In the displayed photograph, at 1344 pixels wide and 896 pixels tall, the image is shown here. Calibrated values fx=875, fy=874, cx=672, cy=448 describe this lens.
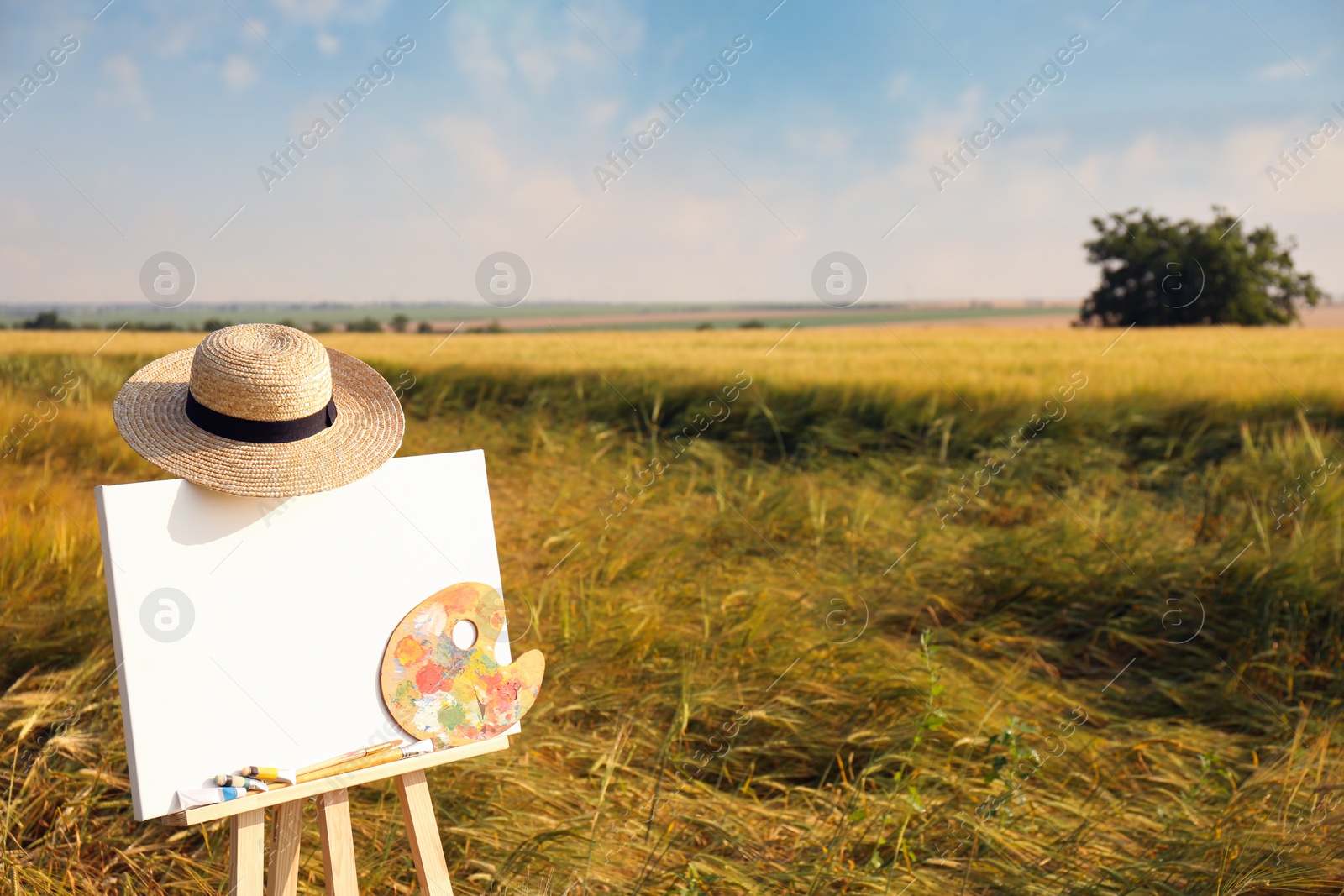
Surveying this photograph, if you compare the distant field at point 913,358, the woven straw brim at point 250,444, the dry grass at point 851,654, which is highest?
the distant field at point 913,358

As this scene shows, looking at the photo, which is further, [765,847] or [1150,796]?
[1150,796]

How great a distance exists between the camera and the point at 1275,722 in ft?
8.79

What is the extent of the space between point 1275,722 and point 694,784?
1881 mm

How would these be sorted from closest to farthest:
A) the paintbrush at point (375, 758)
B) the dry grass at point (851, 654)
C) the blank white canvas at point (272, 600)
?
the blank white canvas at point (272, 600) < the paintbrush at point (375, 758) < the dry grass at point (851, 654)

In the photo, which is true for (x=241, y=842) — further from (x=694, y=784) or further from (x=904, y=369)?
(x=904, y=369)

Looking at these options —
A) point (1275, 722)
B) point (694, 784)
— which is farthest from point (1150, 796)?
point (694, 784)

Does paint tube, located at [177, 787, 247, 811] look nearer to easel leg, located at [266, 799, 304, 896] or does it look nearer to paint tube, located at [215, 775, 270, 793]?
paint tube, located at [215, 775, 270, 793]

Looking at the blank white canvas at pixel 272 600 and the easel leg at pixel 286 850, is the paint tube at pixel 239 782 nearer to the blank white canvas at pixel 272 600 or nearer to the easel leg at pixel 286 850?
the blank white canvas at pixel 272 600

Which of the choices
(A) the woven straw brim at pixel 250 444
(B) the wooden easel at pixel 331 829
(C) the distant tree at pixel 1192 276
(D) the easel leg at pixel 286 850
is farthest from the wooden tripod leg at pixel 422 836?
(C) the distant tree at pixel 1192 276

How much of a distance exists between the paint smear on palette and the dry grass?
0.39 m

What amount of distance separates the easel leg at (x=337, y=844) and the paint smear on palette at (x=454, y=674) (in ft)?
0.55

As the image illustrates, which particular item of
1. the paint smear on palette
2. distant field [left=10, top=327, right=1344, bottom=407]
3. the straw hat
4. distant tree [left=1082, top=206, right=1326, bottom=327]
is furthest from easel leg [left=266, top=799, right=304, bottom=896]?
distant tree [left=1082, top=206, right=1326, bottom=327]

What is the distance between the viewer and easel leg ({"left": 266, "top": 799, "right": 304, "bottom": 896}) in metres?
1.45

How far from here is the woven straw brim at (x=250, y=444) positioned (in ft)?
4.30
